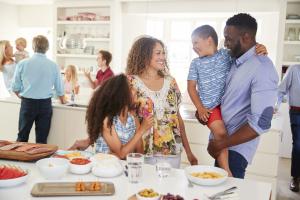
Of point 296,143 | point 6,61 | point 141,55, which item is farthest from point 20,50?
point 296,143

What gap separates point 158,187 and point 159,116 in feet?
1.94

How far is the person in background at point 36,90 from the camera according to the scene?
371 cm

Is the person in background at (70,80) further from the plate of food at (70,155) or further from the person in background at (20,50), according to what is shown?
the plate of food at (70,155)

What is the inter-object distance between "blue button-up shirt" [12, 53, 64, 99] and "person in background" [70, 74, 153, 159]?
1960mm

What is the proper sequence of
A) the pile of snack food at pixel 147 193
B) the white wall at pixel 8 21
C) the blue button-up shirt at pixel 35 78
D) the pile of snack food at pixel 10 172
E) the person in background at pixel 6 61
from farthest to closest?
the white wall at pixel 8 21 → the person in background at pixel 6 61 → the blue button-up shirt at pixel 35 78 → the pile of snack food at pixel 10 172 → the pile of snack food at pixel 147 193

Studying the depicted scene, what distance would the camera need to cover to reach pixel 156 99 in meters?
2.06

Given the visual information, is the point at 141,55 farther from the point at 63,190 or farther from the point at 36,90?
the point at 36,90

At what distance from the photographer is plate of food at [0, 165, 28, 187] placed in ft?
4.78

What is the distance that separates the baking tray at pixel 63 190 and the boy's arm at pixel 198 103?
2.59 feet

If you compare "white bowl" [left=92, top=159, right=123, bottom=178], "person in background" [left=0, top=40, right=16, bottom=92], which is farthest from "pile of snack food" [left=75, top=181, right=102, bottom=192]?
"person in background" [left=0, top=40, right=16, bottom=92]

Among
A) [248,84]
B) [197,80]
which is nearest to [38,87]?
[197,80]

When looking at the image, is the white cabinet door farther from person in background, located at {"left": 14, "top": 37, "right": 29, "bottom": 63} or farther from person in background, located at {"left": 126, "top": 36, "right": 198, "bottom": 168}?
person in background, located at {"left": 14, "top": 37, "right": 29, "bottom": 63}

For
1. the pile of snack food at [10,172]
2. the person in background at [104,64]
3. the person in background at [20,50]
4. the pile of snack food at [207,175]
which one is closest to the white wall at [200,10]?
the person in background at [104,64]

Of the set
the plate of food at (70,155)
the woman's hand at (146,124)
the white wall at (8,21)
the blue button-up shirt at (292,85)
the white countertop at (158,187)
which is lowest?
the white countertop at (158,187)
